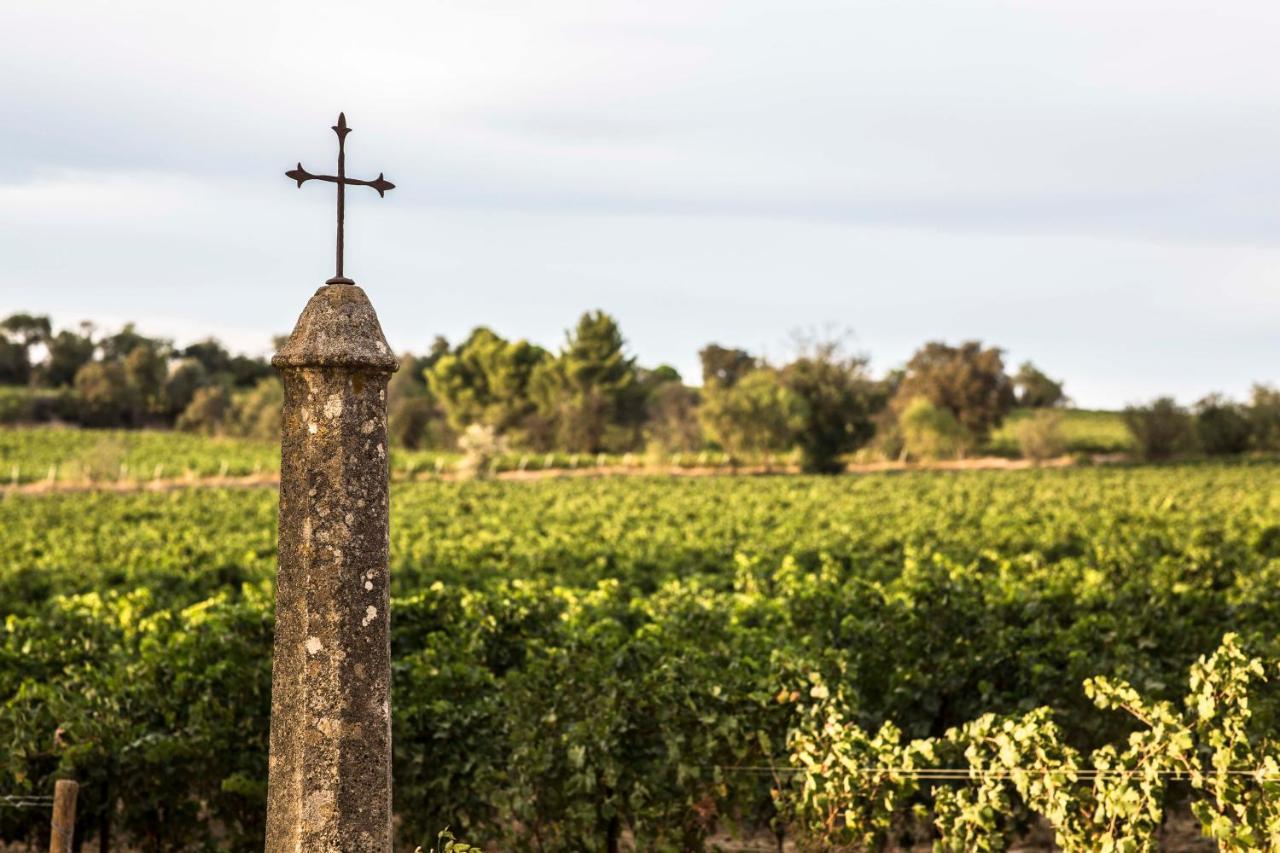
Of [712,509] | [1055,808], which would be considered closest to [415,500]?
[712,509]

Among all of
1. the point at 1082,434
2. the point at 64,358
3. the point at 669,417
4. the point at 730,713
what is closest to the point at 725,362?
the point at 669,417

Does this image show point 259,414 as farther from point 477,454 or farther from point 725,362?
point 725,362

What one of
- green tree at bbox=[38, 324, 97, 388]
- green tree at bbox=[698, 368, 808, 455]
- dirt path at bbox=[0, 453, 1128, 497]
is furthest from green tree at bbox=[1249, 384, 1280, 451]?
green tree at bbox=[38, 324, 97, 388]

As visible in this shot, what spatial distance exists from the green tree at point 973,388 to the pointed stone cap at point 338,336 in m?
77.8

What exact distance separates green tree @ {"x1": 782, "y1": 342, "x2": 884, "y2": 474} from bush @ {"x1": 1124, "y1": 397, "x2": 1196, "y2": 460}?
1584 centimetres

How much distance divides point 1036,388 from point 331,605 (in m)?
114

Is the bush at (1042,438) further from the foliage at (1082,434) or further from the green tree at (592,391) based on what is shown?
the green tree at (592,391)

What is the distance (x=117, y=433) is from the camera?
83.1 m

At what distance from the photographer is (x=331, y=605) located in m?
4.77

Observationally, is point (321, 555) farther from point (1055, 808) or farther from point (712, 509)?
point (712, 509)

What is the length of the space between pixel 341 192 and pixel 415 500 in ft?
145

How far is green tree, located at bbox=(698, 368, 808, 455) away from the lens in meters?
69.1

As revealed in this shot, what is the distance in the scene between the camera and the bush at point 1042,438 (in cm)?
7319

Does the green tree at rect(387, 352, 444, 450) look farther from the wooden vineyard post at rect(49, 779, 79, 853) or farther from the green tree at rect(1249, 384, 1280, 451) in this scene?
the wooden vineyard post at rect(49, 779, 79, 853)
